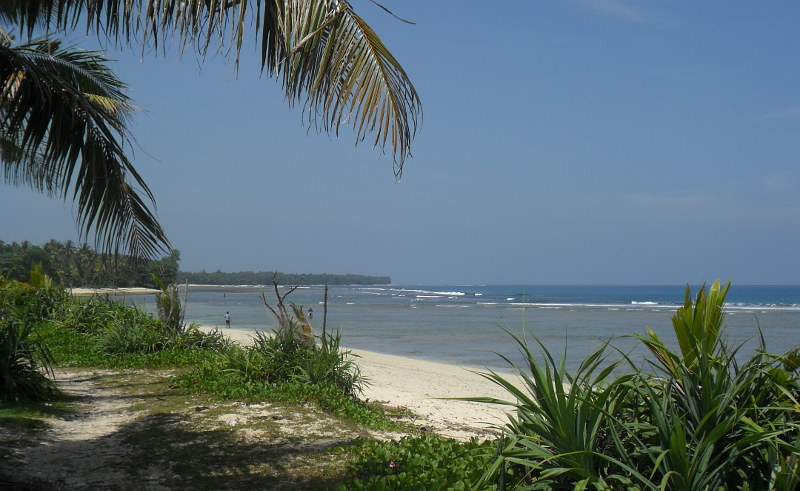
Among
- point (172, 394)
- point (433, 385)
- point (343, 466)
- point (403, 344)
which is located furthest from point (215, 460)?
point (403, 344)

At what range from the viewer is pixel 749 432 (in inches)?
108

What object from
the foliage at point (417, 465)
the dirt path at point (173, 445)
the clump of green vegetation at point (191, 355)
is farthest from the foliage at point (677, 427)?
the clump of green vegetation at point (191, 355)

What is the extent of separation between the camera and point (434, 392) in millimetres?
9938

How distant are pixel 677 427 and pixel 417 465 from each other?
6.07ft

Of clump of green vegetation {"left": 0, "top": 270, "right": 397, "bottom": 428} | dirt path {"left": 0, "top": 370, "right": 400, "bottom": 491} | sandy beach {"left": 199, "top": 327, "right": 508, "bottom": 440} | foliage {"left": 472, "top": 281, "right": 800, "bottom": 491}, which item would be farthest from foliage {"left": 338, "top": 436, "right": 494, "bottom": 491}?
clump of green vegetation {"left": 0, "top": 270, "right": 397, "bottom": 428}

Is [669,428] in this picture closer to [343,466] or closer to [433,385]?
[343,466]

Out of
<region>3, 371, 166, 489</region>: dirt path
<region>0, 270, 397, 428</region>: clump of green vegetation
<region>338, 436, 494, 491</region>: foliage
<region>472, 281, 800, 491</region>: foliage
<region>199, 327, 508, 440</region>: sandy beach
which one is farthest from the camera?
<region>199, 327, 508, 440</region>: sandy beach

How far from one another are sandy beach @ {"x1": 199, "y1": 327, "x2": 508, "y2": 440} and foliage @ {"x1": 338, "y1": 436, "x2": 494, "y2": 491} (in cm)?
39

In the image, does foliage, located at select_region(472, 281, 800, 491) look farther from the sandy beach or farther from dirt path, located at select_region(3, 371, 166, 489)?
dirt path, located at select_region(3, 371, 166, 489)

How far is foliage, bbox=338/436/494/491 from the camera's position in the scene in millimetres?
3547

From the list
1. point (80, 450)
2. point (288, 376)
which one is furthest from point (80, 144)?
point (288, 376)

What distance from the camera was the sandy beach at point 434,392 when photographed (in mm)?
6688

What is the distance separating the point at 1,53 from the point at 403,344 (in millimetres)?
16584

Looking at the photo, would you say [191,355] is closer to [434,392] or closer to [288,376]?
[288,376]
